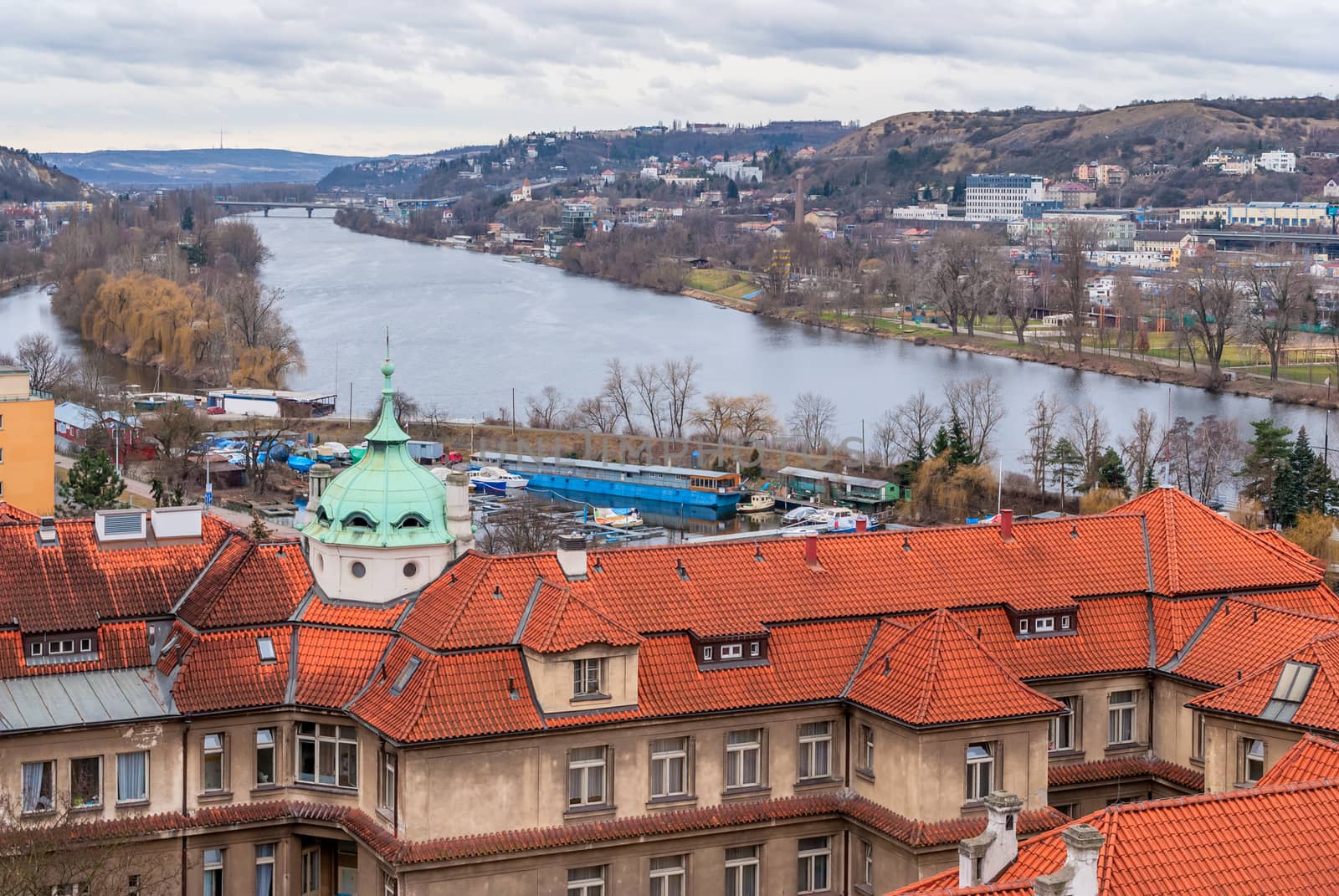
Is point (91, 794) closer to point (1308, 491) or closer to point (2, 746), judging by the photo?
point (2, 746)

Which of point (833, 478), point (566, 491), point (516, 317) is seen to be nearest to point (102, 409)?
point (566, 491)

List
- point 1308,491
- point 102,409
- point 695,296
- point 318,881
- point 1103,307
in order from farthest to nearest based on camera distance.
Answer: point 695,296, point 1103,307, point 102,409, point 1308,491, point 318,881

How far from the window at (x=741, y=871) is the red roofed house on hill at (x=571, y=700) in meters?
0.03

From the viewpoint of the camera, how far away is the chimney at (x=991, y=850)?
13.5 meters

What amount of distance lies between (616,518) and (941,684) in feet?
103

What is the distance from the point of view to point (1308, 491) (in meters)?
43.2

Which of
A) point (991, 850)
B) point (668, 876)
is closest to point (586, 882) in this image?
point (668, 876)

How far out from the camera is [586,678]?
58.8ft

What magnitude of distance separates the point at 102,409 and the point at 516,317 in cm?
4229

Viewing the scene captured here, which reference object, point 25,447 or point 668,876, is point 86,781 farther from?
point 25,447

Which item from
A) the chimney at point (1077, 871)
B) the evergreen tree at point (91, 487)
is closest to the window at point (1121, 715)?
the chimney at point (1077, 871)

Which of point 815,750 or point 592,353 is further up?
point 815,750

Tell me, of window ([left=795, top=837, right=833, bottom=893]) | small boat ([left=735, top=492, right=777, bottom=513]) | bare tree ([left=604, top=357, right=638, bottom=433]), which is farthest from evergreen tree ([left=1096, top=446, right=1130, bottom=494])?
window ([left=795, top=837, right=833, bottom=893])

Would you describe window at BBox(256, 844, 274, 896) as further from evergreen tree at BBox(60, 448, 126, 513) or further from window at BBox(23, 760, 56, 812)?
evergreen tree at BBox(60, 448, 126, 513)
